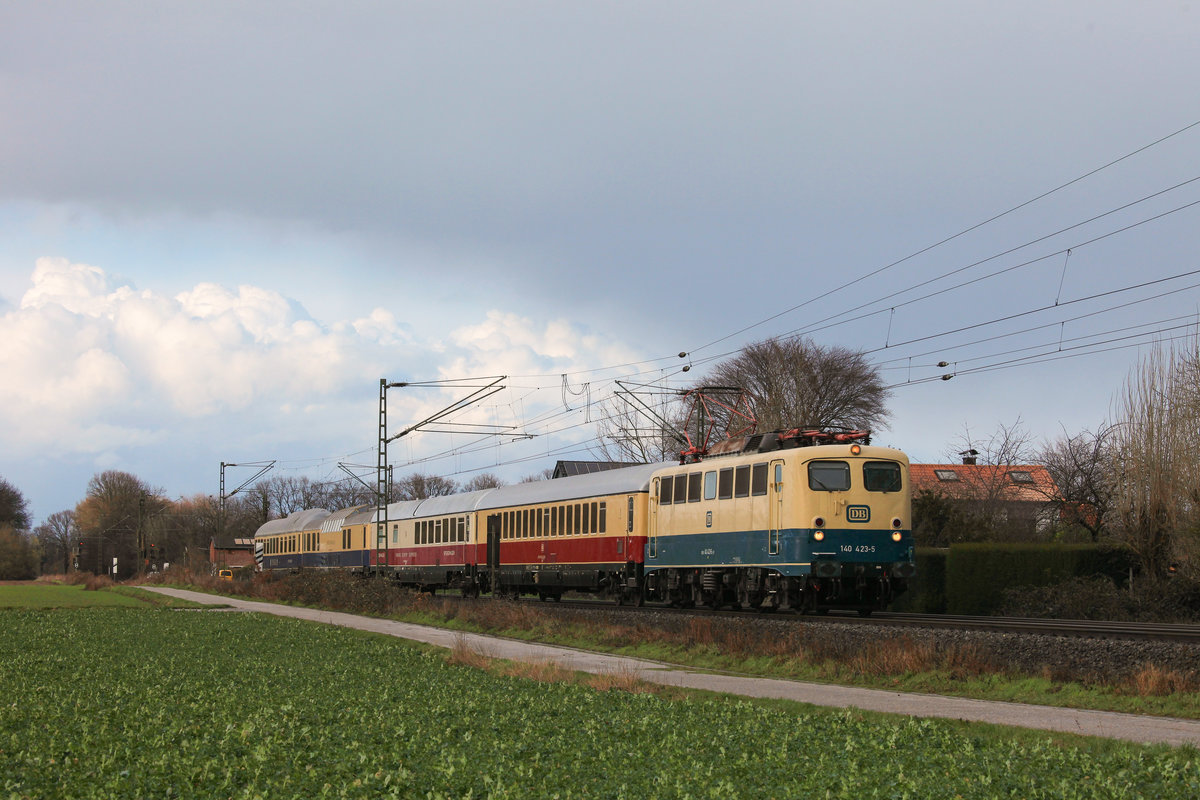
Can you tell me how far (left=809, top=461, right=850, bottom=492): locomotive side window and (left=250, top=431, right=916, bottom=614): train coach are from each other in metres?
0.03

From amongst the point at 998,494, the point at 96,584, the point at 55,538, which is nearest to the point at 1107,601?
the point at 998,494

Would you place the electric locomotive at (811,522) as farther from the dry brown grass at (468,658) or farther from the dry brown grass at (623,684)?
the dry brown grass at (623,684)

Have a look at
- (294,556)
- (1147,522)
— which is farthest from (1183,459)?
(294,556)

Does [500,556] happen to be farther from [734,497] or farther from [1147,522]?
[1147,522]

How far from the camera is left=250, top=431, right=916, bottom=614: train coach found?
979 inches

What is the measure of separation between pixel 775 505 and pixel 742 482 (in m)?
1.65

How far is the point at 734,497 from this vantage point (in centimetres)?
2723

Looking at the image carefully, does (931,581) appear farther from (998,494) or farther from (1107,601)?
(998,494)

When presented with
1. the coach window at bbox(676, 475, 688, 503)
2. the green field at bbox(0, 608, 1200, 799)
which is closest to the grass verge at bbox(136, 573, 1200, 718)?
the green field at bbox(0, 608, 1200, 799)

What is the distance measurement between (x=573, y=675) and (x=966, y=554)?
17424 mm

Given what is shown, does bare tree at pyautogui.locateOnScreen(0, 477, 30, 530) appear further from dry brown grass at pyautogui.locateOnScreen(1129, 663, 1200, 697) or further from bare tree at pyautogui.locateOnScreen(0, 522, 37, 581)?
dry brown grass at pyautogui.locateOnScreen(1129, 663, 1200, 697)

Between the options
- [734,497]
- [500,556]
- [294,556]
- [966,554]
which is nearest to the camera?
[734,497]

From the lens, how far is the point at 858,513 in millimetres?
25016

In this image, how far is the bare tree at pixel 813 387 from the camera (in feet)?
202
